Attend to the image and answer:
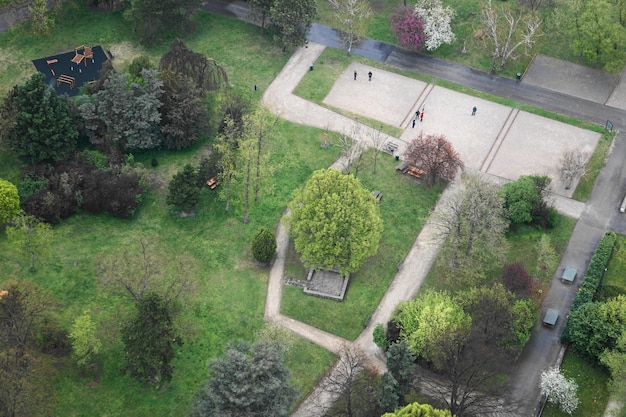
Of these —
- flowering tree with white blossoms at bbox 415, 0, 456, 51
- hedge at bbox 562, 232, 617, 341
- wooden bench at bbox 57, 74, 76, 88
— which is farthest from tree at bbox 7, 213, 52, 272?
flowering tree with white blossoms at bbox 415, 0, 456, 51

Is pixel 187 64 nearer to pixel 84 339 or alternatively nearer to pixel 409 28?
pixel 409 28

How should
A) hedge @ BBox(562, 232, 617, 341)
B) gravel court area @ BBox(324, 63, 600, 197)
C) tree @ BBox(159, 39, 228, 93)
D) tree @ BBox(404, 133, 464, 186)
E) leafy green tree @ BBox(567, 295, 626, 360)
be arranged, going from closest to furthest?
leafy green tree @ BBox(567, 295, 626, 360) < hedge @ BBox(562, 232, 617, 341) < tree @ BBox(404, 133, 464, 186) < gravel court area @ BBox(324, 63, 600, 197) < tree @ BBox(159, 39, 228, 93)

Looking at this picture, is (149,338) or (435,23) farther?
(435,23)

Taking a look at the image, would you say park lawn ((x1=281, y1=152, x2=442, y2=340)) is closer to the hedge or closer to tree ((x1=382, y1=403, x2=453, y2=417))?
tree ((x1=382, y1=403, x2=453, y2=417))

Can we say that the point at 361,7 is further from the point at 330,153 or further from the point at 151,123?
the point at 151,123

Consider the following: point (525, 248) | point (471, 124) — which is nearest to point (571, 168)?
point (525, 248)

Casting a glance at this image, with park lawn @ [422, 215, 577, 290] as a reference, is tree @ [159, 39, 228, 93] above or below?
above
